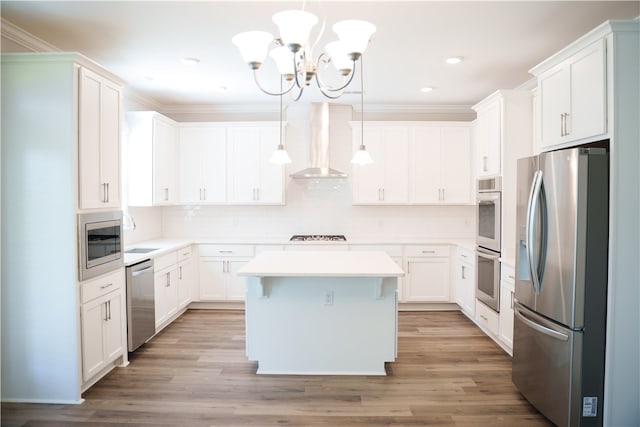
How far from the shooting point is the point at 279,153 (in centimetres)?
309

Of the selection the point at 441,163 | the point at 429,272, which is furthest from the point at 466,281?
the point at 441,163

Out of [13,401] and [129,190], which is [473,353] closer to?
[13,401]

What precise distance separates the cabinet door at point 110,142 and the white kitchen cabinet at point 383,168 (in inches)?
116

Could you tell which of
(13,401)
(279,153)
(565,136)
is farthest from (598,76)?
(13,401)

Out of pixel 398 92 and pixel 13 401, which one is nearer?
pixel 13 401

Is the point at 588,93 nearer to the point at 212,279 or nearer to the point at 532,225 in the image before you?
the point at 532,225

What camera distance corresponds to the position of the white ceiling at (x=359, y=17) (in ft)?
8.87

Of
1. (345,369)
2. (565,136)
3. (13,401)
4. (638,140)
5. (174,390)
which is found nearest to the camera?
(638,140)

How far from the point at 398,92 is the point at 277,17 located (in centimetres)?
338

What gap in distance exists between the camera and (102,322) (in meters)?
3.13

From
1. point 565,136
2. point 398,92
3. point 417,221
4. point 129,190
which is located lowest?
point 417,221

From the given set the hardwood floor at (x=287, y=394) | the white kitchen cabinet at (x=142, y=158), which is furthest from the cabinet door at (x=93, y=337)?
the white kitchen cabinet at (x=142, y=158)

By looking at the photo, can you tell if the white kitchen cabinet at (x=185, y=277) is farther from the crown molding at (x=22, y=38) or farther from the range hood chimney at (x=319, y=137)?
the crown molding at (x=22, y=38)

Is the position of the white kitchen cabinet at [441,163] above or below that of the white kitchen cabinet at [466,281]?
above
